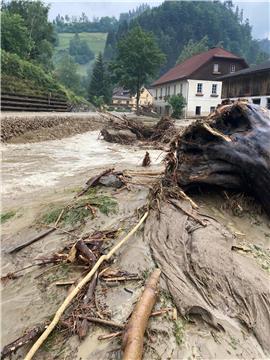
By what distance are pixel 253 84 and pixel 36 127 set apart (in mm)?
21214

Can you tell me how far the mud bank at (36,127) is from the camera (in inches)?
653

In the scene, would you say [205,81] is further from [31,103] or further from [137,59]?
[31,103]

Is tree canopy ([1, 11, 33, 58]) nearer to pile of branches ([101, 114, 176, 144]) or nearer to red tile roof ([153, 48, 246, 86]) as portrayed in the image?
pile of branches ([101, 114, 176, 144])

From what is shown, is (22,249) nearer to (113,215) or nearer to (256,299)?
(113,215)

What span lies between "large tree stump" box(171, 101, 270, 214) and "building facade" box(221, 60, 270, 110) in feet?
77.9

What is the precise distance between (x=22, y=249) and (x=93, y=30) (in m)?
209

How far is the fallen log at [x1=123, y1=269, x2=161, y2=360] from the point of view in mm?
2795

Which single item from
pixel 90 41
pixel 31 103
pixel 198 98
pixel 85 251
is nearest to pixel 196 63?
pixel 198 98

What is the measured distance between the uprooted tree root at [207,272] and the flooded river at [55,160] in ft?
14.5

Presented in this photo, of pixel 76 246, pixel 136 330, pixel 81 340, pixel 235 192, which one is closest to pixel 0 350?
pixel 81 340

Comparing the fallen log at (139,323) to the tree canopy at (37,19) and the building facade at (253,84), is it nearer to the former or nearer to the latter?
the building facade at (253,84)

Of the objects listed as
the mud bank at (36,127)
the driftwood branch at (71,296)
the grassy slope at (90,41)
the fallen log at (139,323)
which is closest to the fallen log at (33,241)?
the driftwood branch at (71,296)

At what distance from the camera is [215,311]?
354 centimetres

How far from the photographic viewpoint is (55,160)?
1300 cm
